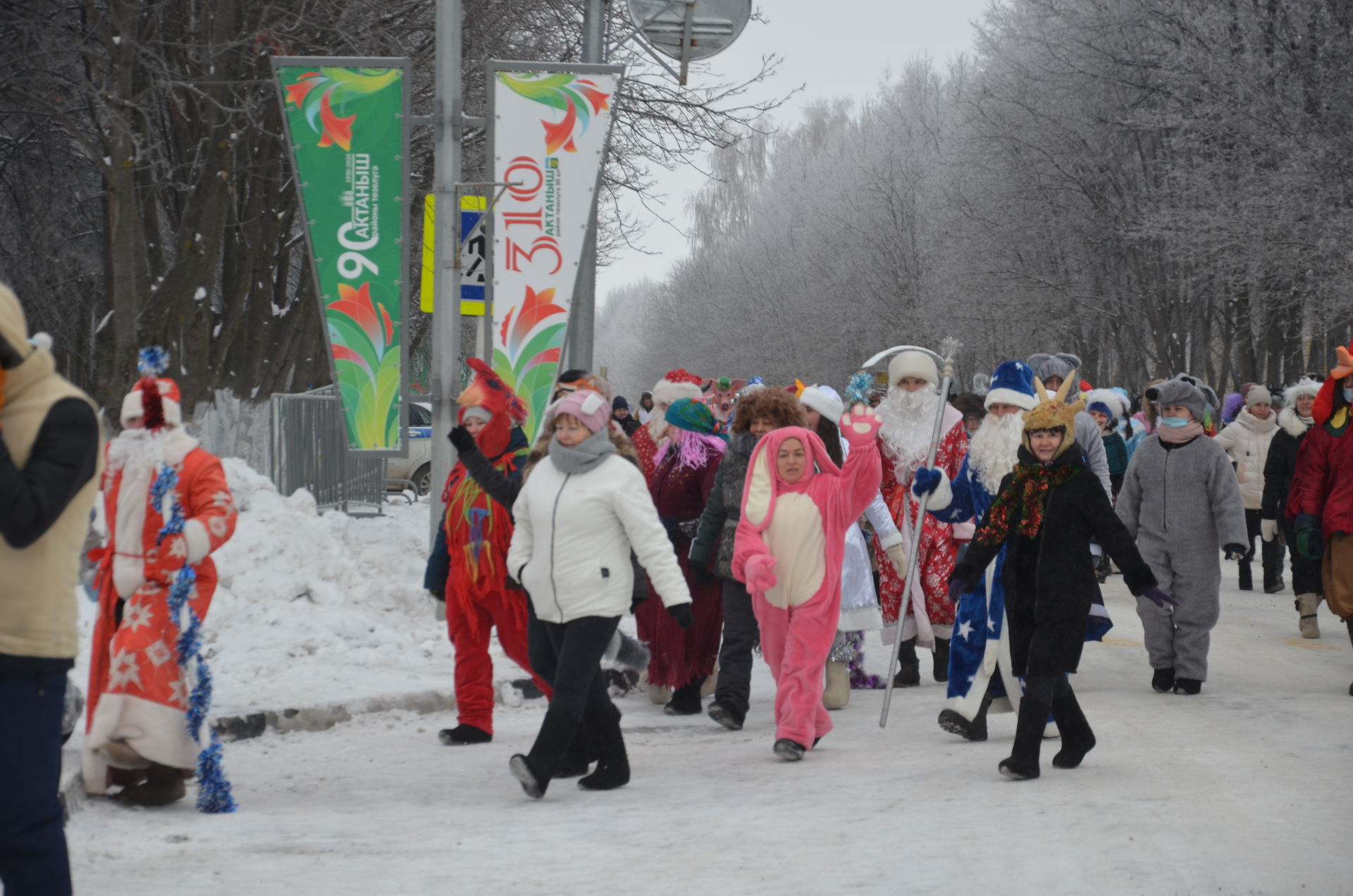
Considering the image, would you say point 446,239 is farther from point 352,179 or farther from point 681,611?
point 681,611

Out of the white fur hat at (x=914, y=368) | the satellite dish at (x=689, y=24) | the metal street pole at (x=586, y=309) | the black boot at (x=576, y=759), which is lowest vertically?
the black boot at (x=576, y=759)

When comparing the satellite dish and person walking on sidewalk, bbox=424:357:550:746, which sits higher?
the satellite dish

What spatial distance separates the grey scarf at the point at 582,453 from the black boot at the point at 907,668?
370cm

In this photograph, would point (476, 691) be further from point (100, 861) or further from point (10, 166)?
point (10, 166)

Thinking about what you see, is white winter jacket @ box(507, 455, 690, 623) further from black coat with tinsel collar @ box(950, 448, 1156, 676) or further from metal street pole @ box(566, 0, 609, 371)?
metal street pole @ box(566, 0, 609, 371)

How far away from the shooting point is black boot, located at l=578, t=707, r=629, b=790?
6.94 meters

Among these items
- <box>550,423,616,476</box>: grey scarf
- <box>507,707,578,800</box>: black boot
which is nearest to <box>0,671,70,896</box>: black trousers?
<box>507,707,578,800</box>: black boot

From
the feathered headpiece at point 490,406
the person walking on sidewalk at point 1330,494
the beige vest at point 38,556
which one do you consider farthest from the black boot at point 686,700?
the beige vest at point 38,556

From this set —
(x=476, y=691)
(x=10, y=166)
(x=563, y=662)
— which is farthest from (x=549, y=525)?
(x=10, y=166)

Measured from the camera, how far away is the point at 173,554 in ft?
20.3

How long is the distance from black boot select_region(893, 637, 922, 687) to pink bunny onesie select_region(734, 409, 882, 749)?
7.54ft

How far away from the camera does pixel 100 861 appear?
18.0 ft

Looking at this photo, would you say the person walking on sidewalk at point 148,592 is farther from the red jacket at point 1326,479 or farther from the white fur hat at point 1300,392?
the white fur hat at point 1300,392

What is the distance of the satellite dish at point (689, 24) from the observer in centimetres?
1364
